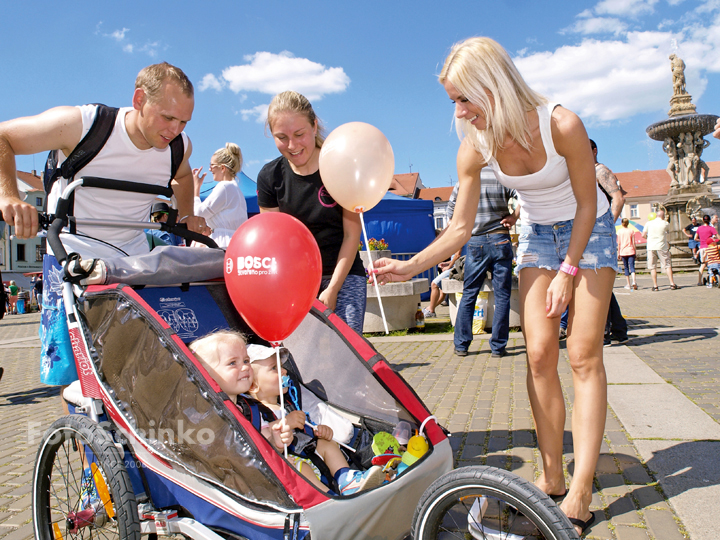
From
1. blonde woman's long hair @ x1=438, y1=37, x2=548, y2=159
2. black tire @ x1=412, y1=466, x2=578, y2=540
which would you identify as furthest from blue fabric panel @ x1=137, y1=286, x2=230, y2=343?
blonde woman's long hair @ x1=438, y1=37, x2=548, y2=159

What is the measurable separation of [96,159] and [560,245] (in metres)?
2.15

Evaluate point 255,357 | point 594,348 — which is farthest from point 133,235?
point 594,348

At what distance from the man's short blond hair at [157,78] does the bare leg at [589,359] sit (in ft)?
6.56

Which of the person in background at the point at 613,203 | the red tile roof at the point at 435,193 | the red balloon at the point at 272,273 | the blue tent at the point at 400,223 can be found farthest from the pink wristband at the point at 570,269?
the red tile roof at the point at 435,193

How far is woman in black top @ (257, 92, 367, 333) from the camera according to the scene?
283 centimetres

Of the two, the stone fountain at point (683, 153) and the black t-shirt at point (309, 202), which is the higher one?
the stone fountain at point (683, 153)

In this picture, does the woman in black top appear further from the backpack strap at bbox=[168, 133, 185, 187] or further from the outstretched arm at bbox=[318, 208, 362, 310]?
the backpack strap at bbox=[168, 133, 185, 187]

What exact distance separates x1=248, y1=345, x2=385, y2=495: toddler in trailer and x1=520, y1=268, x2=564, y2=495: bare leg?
869 mm

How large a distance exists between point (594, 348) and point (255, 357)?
58.2 inches

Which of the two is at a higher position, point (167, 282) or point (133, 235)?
point (133, 235)

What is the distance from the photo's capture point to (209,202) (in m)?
4.70

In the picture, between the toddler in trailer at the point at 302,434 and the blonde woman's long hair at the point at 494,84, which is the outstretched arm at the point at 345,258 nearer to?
the toddler in trailer at the point at 302,434

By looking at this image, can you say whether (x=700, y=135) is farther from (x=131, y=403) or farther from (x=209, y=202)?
(x=131, y=403)

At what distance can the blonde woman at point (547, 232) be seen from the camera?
210cm
